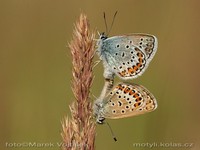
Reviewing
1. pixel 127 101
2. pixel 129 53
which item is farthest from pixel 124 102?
pixel 129 53

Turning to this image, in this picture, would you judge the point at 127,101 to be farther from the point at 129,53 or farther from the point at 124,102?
the point at 129,53

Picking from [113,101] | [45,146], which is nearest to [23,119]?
[45,146]

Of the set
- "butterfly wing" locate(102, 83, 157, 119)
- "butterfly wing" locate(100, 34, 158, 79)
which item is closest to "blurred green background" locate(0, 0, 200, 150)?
"butterfly wing" locate(102, 83, 157, 119)

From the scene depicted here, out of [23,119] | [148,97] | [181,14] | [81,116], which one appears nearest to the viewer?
[81,116]

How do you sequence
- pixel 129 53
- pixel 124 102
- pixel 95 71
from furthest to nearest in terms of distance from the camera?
pixel 95 71
pixel 129 53
pixel 124 102

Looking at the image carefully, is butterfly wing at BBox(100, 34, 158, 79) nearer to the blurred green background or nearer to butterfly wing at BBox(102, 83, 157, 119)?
butterfly wing at BBox(102, 83, 157, 119)

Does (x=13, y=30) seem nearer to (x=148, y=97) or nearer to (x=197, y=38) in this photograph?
(x=197, y=38)
